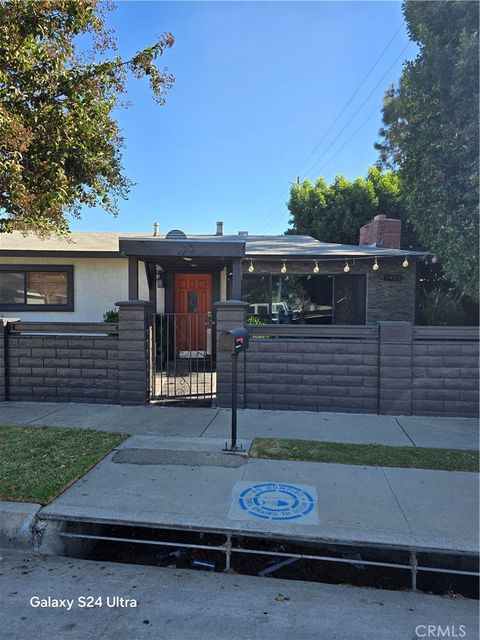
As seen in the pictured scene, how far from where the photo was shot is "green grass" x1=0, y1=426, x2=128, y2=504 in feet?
13.4

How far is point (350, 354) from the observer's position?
706 cm

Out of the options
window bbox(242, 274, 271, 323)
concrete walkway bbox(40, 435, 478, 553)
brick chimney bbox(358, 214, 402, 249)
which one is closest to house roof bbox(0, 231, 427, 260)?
window bbox(242, 274, 271, 323)

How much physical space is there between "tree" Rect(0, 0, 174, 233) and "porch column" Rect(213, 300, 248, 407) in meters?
2.83

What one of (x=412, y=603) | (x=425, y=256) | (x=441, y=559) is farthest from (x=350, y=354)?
(x=425, y=256)

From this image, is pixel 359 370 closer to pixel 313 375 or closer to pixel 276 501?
pixel 313 375

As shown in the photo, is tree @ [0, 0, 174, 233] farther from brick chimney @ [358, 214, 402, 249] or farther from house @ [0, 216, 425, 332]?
brick chimney @ [358, 214, 402, 249]

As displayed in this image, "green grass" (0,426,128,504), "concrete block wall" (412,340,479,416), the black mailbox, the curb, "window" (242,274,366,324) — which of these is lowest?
the curb

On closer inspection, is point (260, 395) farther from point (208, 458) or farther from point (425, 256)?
point (425, 256)

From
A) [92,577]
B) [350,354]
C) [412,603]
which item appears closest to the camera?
[412,603]

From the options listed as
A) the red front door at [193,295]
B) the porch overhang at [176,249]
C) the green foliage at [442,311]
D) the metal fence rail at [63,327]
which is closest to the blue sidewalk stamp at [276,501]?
the metal fence rail at [63,327]

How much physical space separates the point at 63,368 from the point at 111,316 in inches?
179

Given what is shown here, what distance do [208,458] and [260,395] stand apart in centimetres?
235

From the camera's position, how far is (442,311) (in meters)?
11.8

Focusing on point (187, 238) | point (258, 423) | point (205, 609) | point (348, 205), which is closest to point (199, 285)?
point (187, 238)
